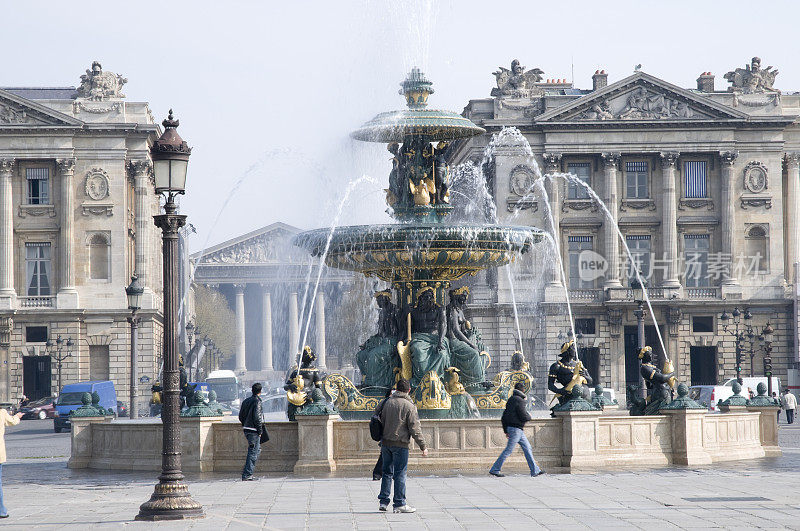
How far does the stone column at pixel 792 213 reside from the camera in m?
74.1

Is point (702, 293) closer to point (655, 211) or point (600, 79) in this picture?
point (655, 211)

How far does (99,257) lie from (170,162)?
58.0m

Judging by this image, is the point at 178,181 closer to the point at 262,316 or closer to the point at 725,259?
the point at 725,259

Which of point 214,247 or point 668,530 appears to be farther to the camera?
point 214,247

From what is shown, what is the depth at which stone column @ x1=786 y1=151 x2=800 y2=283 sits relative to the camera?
243ft

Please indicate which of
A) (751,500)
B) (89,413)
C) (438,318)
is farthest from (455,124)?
(751,500)

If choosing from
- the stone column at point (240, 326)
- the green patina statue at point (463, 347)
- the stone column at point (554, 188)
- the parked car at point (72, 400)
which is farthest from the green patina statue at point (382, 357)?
the stone column at point (240, 326)

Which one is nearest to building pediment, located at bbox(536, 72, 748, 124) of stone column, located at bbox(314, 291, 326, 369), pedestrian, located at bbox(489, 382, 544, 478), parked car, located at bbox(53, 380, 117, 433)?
parked car, located at bbox(53, 380, 117, 433)

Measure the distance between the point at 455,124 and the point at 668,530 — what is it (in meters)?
11.7

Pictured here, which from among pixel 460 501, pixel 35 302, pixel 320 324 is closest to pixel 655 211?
pixel 35 302

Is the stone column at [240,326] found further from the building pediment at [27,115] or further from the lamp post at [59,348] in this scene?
the building pediment at [27,115]

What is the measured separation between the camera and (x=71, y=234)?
69938mm

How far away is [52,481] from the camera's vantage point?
800 inches

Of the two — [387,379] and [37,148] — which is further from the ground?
[37,148]
